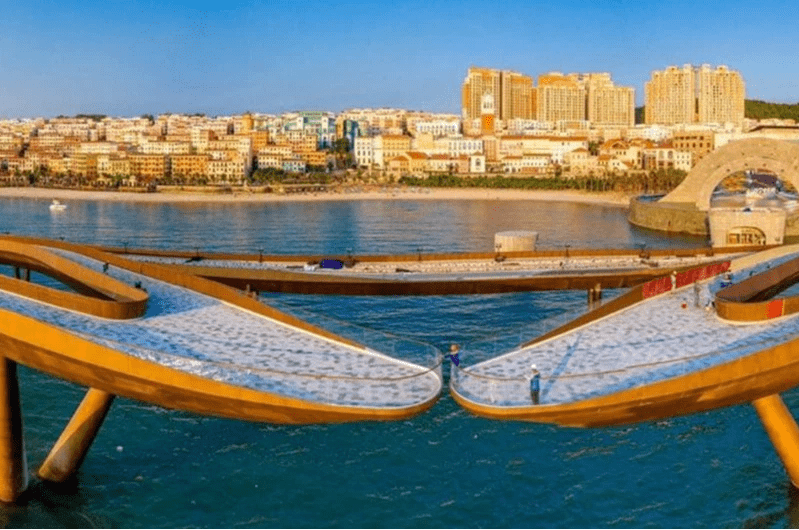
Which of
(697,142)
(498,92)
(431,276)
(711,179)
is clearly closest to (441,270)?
(431,276)

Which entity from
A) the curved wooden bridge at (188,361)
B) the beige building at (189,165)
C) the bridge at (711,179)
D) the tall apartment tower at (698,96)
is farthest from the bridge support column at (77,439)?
the tall apartment tower at (698,96)

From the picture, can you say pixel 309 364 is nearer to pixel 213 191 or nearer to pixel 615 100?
pixel 213 191

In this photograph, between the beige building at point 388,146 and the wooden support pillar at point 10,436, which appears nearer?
the wooden support pillar at point 10,436

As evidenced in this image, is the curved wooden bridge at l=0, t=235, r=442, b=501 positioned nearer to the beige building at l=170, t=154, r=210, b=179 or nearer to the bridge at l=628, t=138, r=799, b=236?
the bridge at l=628, t=138, r=799, b=236

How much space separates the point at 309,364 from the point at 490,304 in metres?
13.0

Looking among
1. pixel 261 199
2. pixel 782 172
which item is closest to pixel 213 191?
pixel 261 199

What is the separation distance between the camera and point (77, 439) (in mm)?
10406

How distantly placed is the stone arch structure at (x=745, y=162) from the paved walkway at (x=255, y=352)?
34.8 meters

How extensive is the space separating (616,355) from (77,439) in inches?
222

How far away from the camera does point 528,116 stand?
422ft

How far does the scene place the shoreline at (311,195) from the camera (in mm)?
70625

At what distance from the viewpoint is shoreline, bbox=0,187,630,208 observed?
7062 centimetres

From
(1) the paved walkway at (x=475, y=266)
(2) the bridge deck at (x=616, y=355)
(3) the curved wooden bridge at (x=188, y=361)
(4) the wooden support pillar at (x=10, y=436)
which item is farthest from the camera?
(1) the paved walkway at (x=475, y=266)

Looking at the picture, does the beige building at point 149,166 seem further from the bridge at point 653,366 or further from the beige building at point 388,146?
the bridge at point 653,366
